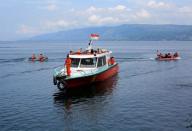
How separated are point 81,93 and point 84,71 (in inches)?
155

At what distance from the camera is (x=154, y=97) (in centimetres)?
3722

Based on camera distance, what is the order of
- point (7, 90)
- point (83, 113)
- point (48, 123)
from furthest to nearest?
point (7, 90) → point (83, 113) → point (48, 123)

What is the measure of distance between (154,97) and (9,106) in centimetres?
1577

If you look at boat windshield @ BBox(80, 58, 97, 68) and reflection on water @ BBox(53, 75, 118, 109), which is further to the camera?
boat windshield @ BBox(80, 58, 97, 68)

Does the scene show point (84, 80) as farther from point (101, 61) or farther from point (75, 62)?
point (101, 61)

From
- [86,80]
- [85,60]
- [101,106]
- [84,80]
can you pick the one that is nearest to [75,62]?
[85,60]

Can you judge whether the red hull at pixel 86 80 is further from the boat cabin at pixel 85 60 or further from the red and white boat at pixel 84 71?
the boat cabin at pixel 85 60

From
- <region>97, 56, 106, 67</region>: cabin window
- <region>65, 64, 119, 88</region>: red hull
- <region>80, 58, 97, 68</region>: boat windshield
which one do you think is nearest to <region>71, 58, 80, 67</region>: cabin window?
<region>80, 58, 97, 68</region>: boat windshield

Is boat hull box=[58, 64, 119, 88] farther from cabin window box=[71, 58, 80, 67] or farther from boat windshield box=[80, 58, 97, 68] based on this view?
cabin window box=[71, 58, 80, 67]

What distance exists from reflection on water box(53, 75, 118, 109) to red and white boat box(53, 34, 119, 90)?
67 cm

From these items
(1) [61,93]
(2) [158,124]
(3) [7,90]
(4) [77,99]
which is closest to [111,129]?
(2) [158,124]

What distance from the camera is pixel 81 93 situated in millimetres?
39469

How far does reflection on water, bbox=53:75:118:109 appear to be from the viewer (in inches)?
1406

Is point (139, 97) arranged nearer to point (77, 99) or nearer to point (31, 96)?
point (77, 99)
